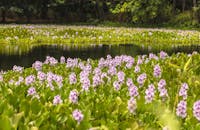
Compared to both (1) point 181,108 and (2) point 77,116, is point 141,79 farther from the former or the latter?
(2) point 77,116

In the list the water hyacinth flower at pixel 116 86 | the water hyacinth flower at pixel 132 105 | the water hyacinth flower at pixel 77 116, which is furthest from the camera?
the water hyacinth flower at pixel 116 86

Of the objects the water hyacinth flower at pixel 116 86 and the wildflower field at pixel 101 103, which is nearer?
the wildflower field at pixel 101 103

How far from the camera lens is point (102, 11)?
45.6 metres

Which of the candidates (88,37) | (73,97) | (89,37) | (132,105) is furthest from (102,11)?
(132,105)

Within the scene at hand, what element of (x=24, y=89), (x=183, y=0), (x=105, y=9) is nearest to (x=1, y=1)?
(x=105, y=9)

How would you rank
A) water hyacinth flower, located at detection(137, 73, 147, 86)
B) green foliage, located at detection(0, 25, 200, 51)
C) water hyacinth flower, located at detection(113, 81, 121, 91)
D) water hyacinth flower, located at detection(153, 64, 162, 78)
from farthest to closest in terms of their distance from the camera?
green foliage, located at detection(0, 25, 200, 51) < water hyacinth flower, located at detection(153, 64, 162, 78) < water hyacinth flower, located at detection(137, 73, 147, 86) < water hyacinth flower, located at detection(113, 81, 121, 91)

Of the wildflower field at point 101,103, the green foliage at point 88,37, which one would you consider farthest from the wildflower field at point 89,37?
the wildflower field at point 101,103

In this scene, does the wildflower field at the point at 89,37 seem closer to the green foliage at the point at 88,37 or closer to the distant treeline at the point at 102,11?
the green foliage at the point at 88,37

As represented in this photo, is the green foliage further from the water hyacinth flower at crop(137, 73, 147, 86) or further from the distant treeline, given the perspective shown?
the water hyacinth flower at crop(137, 73, 147, 86)

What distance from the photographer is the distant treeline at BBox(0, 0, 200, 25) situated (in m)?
40.0

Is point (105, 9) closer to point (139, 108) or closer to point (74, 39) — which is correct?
point (74, 39)

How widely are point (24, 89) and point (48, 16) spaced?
1583 inches

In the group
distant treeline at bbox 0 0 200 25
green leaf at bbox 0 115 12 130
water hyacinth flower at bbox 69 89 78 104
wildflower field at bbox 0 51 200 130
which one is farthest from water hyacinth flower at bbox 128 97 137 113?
distant treeline at bbox 0 0 200 25

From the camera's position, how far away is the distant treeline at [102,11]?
40.0m
